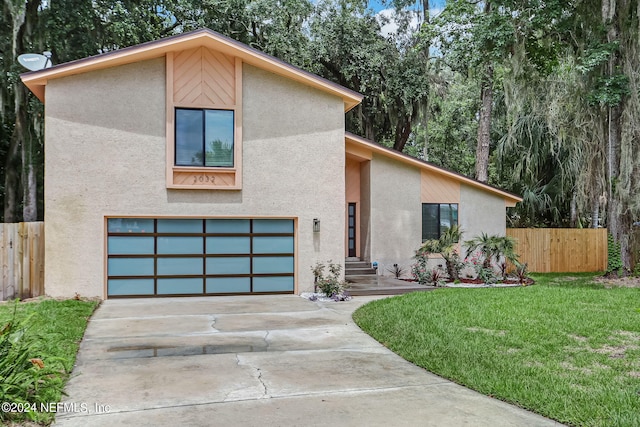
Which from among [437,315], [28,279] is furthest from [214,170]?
[437,315]

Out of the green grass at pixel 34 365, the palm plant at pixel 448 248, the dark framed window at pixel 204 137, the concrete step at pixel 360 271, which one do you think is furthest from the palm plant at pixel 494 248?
the green grass at pixel 34 365

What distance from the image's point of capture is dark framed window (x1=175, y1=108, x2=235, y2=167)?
11.4 metres

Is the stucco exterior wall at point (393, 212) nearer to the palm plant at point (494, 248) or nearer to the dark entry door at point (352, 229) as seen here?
the dark entry door at point (352, 229)

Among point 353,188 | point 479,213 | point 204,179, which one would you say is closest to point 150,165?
point 204,179

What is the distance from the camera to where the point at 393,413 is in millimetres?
4340

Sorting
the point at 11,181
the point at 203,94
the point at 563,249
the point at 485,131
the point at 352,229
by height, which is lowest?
the point at 563,249

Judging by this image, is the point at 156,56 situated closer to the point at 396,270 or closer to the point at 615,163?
the point at 396,270

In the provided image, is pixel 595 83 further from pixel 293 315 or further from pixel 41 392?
pixel 41 392

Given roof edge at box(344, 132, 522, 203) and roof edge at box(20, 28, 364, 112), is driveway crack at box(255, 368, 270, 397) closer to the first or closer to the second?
roof edge at box(20, 28, 364, 112)

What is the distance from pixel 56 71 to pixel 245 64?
13.5 feet

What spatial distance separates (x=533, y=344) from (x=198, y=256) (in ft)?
25.6

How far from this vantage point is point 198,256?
1169 centimetres

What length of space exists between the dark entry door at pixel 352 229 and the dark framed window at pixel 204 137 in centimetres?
489

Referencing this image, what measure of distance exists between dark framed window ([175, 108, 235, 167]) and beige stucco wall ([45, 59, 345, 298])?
384 mm
